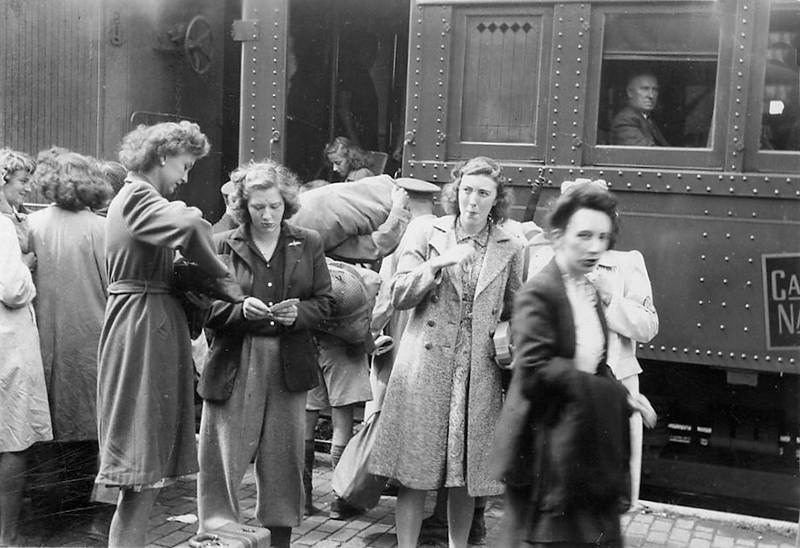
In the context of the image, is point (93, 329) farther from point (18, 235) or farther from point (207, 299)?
point (207, 299)

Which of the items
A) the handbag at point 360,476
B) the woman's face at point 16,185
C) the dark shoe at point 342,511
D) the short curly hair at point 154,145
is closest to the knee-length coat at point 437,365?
the handbag at point 360,476

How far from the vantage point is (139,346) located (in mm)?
3393

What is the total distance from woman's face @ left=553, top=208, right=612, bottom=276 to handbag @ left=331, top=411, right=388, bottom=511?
6.01ft

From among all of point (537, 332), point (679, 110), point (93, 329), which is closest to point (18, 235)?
point (93, 329)

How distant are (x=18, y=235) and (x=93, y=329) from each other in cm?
54

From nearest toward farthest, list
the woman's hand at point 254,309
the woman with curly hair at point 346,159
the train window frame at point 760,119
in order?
1. the woman's hand at point 254,309
2. the train window frame at point 760,119
3. the woman with curly hair at point 346,159

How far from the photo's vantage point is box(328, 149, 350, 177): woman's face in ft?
20.5

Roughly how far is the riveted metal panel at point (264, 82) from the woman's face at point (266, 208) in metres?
1.86

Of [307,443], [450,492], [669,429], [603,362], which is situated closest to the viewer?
[603,362]

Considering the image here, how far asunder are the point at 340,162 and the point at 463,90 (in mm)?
1460

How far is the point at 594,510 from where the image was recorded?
97.3 inches

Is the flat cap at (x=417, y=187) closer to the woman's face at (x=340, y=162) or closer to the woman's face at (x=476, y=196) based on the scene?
the woman's face at (x=476, y=196)

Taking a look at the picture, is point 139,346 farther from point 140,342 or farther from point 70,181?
point 70,181

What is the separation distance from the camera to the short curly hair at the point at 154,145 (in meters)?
3.40
